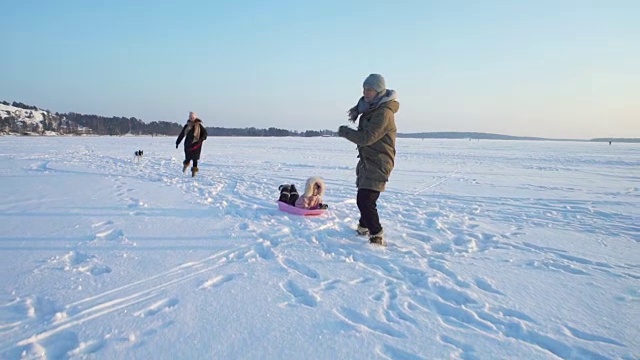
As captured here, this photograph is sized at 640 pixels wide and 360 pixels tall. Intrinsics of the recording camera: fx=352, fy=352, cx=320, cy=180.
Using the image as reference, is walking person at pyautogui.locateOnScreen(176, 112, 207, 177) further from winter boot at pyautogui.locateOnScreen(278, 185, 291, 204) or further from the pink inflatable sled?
the pink inflatable sled

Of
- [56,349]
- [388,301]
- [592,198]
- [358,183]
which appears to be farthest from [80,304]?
[592,198]

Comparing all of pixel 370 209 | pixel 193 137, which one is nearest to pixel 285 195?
pixel 370 209

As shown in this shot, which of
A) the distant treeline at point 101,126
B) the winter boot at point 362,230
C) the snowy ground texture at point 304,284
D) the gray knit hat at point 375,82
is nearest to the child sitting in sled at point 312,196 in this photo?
the snowy ground texture at point 304,284

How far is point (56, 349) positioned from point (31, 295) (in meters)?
0.91

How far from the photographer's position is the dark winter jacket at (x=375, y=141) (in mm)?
4020

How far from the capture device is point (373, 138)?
402 cm

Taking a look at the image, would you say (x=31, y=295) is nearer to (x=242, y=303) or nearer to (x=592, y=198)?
(x=242, y=303)

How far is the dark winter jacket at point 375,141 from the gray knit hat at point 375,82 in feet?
0.64

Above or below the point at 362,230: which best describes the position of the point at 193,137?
above

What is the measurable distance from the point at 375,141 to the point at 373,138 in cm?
7

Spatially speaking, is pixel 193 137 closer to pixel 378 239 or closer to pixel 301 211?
pixel 301 211

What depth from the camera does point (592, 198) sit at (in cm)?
870

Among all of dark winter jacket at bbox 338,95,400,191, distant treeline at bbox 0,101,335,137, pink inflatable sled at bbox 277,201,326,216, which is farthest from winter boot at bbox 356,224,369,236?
distant treeline at bbox 0,101,335,137

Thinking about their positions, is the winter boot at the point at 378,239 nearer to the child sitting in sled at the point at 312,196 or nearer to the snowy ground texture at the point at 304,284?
the snowy ground texture at the point at 304,284
